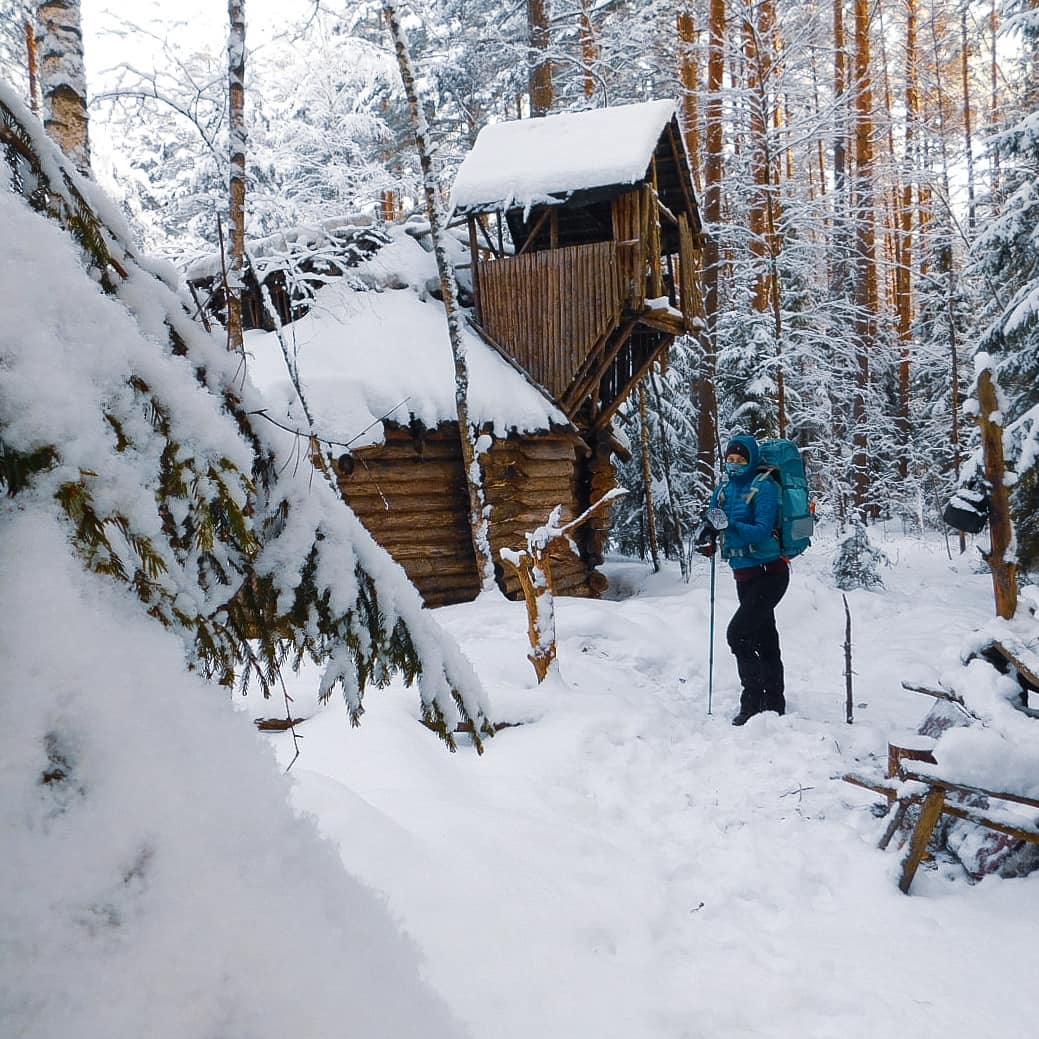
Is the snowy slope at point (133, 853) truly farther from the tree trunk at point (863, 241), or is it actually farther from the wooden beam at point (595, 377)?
the tree trunk at point (863, 241)

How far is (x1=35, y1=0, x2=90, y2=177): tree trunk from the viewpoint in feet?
19.2

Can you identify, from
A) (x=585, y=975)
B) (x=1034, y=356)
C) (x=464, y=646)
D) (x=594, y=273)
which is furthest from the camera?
(x=594, y=273)

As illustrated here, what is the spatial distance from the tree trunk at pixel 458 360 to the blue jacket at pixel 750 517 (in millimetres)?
4679

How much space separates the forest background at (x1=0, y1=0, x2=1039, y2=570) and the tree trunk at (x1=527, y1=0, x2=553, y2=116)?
0.05 meters

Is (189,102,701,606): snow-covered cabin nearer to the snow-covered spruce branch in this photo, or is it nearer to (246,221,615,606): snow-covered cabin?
(246,221,615,606): snow-covered cabin

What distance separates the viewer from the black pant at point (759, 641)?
5430mm

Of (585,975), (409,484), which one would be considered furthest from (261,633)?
(409,484)

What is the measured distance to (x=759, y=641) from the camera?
5.48 metres

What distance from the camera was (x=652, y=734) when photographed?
5.02 meters

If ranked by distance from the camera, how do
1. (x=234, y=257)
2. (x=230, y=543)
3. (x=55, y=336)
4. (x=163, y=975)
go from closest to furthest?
(x=163, y=975) < (x=55, y=336) < (x=230, y=543) < (x=234, y=257)

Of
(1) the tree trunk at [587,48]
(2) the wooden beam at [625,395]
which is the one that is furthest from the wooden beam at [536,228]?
(1) the tree trunk at [587,48]

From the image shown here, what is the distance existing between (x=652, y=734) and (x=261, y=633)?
12.9 feet

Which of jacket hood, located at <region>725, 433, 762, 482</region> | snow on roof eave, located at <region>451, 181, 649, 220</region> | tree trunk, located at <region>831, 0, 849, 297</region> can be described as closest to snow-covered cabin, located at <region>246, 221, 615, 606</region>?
snow on roof eave, located at <region>451, 181, 649, 220</region>

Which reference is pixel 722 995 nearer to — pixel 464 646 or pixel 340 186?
pixel 464 646
